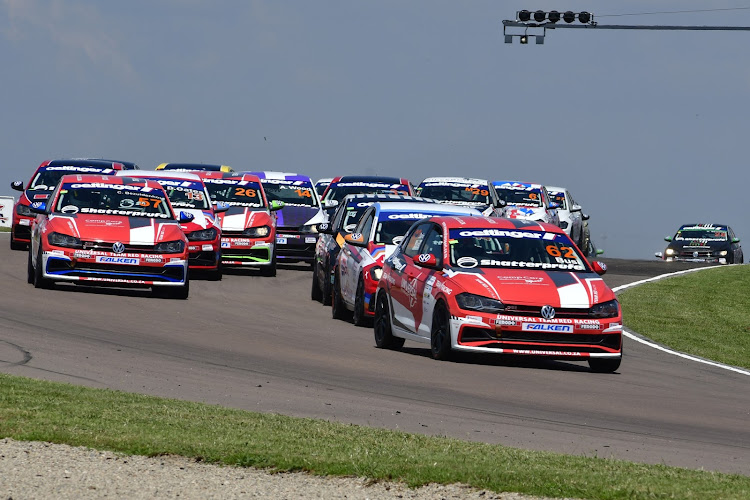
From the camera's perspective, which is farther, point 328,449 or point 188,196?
point 188,196

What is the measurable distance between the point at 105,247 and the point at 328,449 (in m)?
11.6

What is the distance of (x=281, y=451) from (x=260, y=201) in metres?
18.3

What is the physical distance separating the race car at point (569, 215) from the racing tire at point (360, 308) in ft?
53.1

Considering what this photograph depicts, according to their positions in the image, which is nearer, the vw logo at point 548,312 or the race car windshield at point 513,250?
the vw logo at point 548,312

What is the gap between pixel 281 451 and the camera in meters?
8.59

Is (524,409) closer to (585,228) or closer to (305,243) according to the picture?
(305,243)

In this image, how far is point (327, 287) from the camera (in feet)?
70.3

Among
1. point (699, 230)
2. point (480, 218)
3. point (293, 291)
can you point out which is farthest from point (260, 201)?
point (699, 230)

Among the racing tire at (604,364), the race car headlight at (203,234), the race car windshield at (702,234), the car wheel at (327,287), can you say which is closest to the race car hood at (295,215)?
the race car headlight at (203,234)

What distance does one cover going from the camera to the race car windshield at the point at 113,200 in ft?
68.6

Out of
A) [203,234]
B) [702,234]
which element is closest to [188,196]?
[203,234]

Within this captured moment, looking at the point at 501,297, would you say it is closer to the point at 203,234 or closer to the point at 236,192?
the point at 203,234

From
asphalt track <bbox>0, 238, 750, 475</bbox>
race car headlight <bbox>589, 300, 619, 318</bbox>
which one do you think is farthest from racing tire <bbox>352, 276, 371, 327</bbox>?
race car headlight <bbox>589, 300, 619, 318</bbox>

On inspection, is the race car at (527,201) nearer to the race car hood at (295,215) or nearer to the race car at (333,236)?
the race car hood at (295,215)
